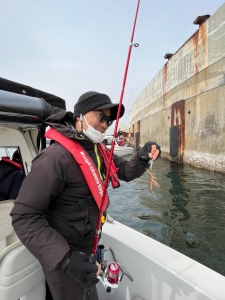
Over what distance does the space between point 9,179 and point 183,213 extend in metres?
5.51

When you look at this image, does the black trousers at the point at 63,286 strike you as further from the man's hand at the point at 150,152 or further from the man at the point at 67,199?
the man's hand at the point at 150,152

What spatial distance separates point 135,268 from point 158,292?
313 mm

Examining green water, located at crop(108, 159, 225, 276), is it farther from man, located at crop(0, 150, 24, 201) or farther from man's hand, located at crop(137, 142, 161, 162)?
man, located at crop(0, 150, 24, 201)

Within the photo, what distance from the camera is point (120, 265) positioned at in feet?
6.63

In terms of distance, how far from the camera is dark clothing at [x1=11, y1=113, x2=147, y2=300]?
4.32ft

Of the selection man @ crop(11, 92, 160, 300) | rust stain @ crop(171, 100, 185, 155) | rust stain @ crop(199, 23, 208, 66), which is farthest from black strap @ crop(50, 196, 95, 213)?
rust stain @ crop(171, 100, 185, 155)

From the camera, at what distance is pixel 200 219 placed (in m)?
6.05

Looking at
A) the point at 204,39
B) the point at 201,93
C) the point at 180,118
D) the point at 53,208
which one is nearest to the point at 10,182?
the point at 53,208

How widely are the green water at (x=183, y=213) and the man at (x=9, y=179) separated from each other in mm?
3720

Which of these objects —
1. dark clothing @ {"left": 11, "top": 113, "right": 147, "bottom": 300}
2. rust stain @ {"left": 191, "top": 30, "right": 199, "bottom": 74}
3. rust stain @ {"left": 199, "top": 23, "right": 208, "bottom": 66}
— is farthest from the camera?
rust stain @ {"left": 191, "top": 30, "right": 199, "bottom": 74}

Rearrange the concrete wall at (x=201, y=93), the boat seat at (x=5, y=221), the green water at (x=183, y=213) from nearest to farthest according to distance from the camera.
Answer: the boat seat at (x=5, y=221)
the green water at (x=183, y=213)
the concrete wall at (x=201, y=93)

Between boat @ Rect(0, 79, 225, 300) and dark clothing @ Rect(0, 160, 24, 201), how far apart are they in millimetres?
195

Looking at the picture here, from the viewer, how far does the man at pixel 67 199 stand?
1.32 meters

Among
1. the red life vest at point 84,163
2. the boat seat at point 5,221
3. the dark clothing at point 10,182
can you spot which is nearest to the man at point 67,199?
the red life vest at point 84,163
